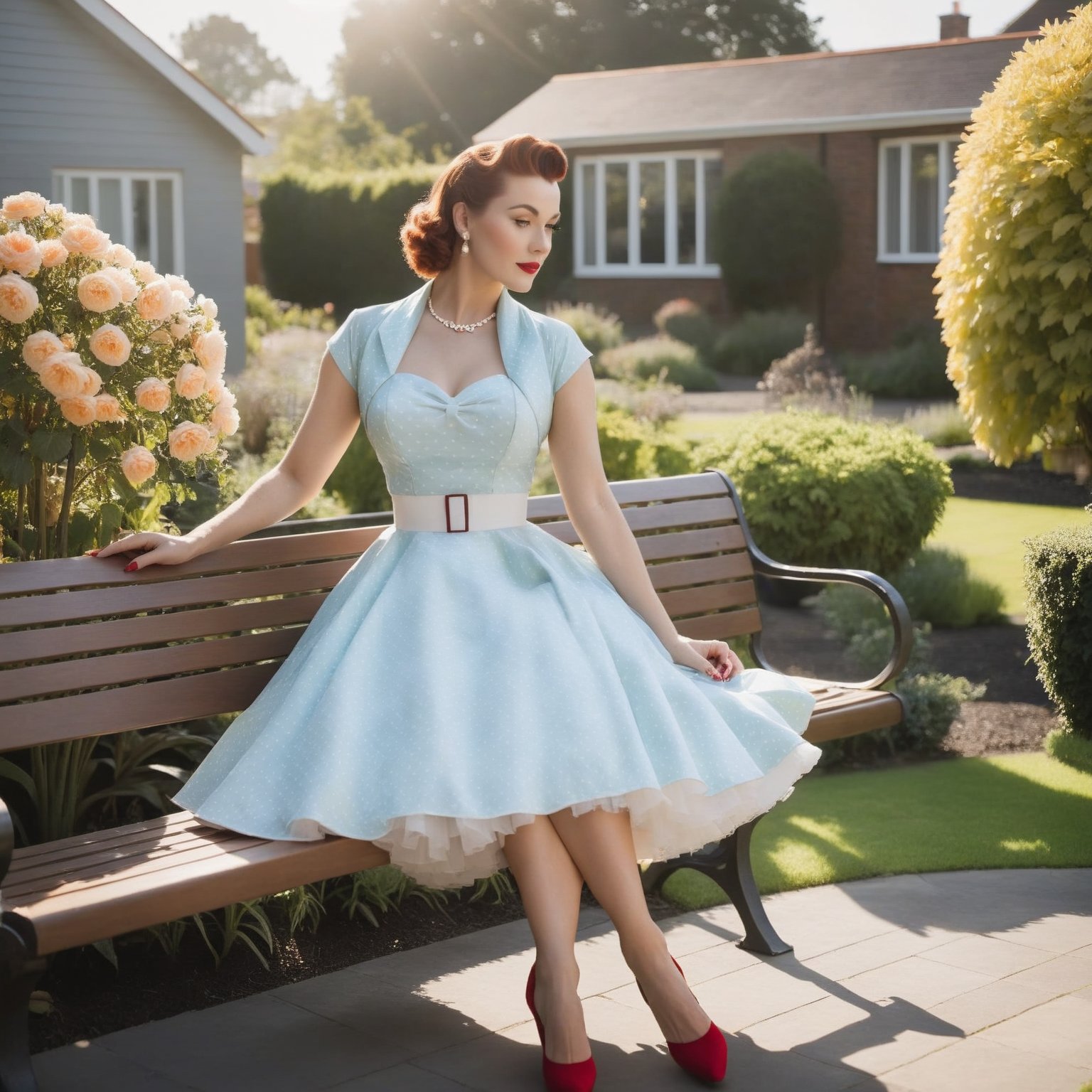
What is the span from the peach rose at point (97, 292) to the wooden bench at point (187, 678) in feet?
1.88

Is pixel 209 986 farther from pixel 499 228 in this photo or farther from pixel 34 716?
pixel 499 228

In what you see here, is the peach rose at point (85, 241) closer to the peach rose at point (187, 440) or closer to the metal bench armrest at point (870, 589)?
the peach rose at point (187, 440)

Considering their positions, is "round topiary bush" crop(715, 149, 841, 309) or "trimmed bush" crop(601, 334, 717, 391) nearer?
"trimmed bush" crop(601, 334, 717, 391)

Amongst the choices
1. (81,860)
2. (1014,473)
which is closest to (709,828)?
(81,860)

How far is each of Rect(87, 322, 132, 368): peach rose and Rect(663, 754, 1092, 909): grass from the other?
84.2 inches

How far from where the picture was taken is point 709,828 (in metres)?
2.98

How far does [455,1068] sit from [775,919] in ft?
4.02

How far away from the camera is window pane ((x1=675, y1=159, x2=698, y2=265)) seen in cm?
2400

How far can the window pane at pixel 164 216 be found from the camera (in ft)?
50.9

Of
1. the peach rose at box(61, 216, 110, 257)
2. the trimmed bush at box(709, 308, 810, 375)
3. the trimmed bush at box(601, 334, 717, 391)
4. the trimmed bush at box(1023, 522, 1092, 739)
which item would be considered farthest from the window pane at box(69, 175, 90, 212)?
the peach rose at box(61, 216, 110, 257)

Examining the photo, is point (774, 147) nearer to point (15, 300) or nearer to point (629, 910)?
point (15, 300)

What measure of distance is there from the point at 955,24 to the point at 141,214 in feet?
61.3

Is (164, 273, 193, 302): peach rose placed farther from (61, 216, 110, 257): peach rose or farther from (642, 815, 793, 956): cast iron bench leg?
(642, 815, 793, 956): cast iron bench leg

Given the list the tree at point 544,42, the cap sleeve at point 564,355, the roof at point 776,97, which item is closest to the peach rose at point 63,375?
the cap sleeve at point 564,355
